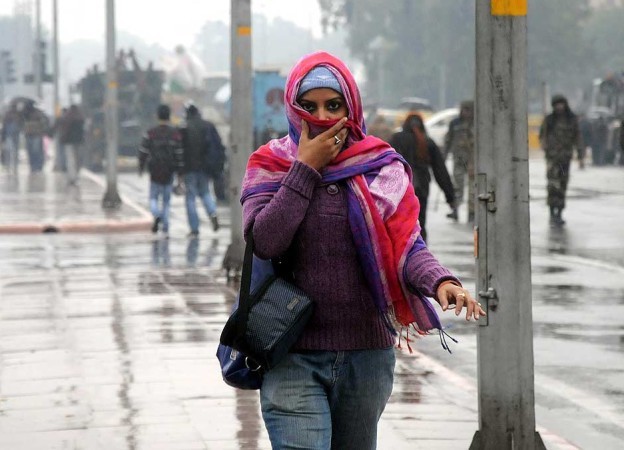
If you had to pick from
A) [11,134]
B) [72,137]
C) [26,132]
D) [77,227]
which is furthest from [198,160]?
[11,134]

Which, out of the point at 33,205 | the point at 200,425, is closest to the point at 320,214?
the point at 200,425

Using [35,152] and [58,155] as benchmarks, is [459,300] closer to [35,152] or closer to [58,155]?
[35,152]

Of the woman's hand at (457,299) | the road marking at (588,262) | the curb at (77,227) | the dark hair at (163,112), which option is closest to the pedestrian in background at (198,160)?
the dark hair at (163,112)

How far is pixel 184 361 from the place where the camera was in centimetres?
1025

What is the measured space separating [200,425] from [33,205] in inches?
826

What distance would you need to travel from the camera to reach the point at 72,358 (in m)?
10.5

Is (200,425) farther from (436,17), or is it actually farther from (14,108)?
(436,17)

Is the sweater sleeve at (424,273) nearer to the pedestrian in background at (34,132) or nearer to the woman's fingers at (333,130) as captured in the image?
the woman's fingers at (333,130)

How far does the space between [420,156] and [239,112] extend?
8.52ft

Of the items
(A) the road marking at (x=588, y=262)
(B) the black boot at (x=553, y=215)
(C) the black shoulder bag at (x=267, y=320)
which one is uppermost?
(C) the black shoulder bag at (x=267, y=320)

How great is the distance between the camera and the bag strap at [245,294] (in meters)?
4.84

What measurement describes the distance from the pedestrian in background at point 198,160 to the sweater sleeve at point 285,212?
1683cm

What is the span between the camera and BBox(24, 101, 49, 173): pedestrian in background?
44406 millimetres

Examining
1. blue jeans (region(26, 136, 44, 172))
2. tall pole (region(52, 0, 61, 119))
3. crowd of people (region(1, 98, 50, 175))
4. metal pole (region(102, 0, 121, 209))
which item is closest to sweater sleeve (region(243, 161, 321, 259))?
metal pole (region(102, 0, 121, 209))
